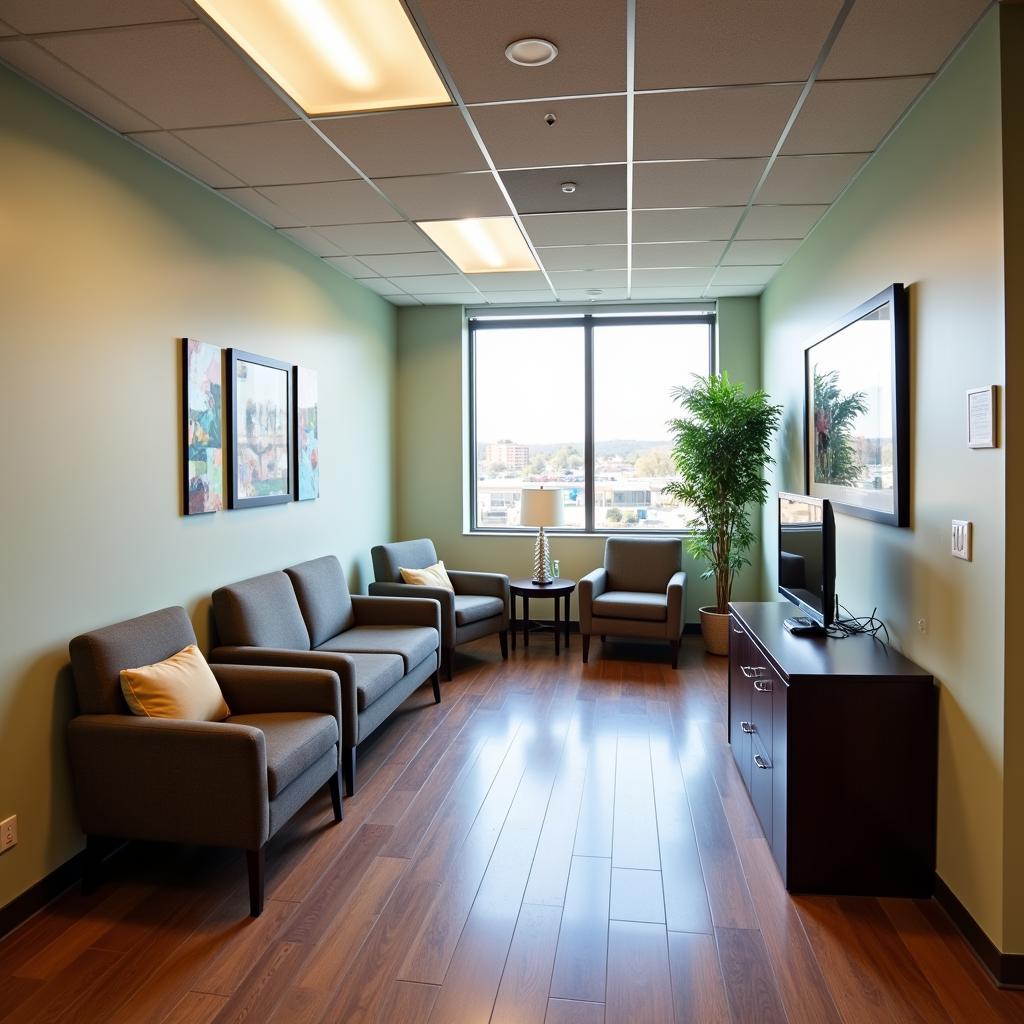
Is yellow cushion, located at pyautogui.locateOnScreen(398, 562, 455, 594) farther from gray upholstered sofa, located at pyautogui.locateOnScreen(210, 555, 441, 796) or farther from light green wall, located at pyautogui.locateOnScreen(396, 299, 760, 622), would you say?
light green wall, located at pyautogui.locateOnScreen(396, 299, 760, 622)

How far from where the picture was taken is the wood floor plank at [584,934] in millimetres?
1677

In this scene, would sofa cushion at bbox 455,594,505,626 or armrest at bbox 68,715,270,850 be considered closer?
armrest at bbox 68,715,270,850

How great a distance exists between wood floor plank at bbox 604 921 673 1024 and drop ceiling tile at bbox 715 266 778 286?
132 inches

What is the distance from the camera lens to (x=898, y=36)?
1.83m

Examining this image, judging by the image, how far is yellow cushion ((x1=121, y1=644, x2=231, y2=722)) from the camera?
2109 mm

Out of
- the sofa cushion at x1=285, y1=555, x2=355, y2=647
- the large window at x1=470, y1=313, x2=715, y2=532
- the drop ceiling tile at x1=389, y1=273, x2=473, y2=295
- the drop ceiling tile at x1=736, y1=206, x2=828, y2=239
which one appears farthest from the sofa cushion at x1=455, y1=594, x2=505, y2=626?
the drop ceiling tile at x1=736, y1=206, x2=828, y2=239

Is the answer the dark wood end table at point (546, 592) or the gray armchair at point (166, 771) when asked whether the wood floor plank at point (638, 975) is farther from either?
the dark wood end table at point (546, 592)

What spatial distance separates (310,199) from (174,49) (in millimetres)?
1111

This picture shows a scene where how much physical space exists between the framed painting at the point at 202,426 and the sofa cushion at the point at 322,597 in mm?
602

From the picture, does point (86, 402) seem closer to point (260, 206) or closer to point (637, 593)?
point (260, 206)

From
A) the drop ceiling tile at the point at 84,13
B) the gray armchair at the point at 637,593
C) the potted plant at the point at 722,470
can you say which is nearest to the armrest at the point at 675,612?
the gray armchair at the point at 637,593

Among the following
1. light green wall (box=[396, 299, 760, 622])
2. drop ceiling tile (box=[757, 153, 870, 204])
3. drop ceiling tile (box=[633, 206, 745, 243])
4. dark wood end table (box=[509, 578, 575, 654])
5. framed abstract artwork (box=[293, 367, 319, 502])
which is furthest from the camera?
light green wall (box=[396, 299, 760, 622])

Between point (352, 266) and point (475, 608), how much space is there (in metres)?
1.97

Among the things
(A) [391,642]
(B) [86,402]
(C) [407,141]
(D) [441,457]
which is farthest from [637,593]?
(B) [86,402]
